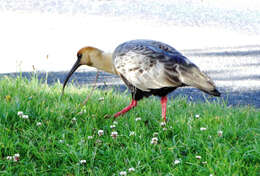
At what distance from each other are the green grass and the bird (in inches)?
12.8

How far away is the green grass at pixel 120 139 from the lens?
3.84 meters

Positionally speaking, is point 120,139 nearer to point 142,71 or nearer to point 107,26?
point 142,71

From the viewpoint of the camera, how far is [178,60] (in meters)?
4.62

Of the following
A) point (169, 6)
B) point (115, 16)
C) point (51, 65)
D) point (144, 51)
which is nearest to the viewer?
point (144, 51)

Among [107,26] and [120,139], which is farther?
[107,26]

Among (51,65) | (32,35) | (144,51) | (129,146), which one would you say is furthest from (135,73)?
(32,35)

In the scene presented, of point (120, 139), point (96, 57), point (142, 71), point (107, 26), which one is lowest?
point (120, 139)

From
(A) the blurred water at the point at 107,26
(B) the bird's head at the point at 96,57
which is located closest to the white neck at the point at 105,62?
(B) the bird's head at the point at 96,57

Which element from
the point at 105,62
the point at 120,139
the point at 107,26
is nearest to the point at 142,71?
the point at 105,62

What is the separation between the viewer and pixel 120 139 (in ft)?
14.2

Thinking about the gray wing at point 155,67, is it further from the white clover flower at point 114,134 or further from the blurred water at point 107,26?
the blurred water at point 107,26

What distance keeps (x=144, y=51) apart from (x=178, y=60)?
35 cm

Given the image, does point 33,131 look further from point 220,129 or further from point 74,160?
point 220,129

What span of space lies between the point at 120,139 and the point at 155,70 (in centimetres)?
78
